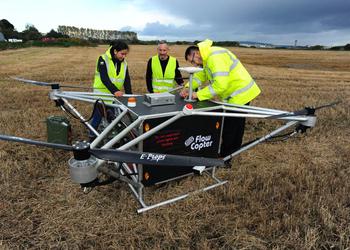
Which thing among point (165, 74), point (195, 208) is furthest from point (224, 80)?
point (165, 74)

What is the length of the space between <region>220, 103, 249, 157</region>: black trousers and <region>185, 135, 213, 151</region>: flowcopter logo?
62 centimetres

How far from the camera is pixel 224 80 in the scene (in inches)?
149

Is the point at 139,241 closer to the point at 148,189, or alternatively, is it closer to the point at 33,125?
the point at 148,189

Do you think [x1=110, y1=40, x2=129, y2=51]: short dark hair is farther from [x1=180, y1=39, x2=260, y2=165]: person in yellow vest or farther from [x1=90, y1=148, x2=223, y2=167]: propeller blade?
[x1=90, y1=148, x2=223, y2=167]: propeller blade

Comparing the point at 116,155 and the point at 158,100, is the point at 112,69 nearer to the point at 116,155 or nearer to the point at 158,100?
the point at 158,100

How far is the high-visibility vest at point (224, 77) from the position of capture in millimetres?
3766

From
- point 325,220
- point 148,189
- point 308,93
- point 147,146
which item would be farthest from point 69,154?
point 308,93

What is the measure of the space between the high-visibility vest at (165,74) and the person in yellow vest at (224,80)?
1002 millimetres

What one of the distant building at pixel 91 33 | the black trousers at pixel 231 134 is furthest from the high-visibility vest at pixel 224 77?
the distant building at pixel 91 33

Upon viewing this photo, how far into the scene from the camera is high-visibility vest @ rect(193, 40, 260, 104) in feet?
12.4

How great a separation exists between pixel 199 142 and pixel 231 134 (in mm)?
901

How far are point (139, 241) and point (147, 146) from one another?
1.11m

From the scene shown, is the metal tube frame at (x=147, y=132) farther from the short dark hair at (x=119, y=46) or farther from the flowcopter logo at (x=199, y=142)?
the short dark hair at (x=119, y=46)

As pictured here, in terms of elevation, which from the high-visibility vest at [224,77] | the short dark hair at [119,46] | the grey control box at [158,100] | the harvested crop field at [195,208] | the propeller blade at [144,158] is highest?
the short dark hair at [119,46]
